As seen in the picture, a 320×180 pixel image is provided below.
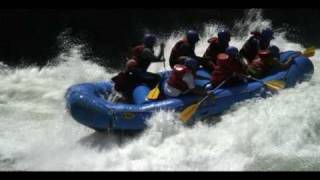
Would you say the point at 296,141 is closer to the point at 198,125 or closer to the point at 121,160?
the point at 198,125

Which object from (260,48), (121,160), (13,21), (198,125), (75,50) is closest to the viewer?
(121,160)

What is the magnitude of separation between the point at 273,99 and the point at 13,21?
29.6 feet

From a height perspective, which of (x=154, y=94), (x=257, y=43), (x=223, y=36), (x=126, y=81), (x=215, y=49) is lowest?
(x=154, y=94)

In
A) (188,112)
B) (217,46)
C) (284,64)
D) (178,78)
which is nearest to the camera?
(188,112)

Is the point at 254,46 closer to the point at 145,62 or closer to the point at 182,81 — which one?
the point at 182,81

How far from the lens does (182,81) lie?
9.21m

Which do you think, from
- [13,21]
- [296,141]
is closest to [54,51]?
[13,21]

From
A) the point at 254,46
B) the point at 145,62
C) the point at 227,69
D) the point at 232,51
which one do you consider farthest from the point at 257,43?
the point at 145,62

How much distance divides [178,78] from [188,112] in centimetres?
60

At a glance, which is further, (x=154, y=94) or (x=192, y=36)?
(x=192, y=36)

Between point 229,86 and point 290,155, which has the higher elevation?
point 229,86

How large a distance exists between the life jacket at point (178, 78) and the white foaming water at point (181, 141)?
504mm

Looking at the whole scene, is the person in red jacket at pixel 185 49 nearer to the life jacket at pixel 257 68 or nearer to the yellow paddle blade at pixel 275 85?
the life jacket at pixel 257 68

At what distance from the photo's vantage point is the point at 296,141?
8875 mm
